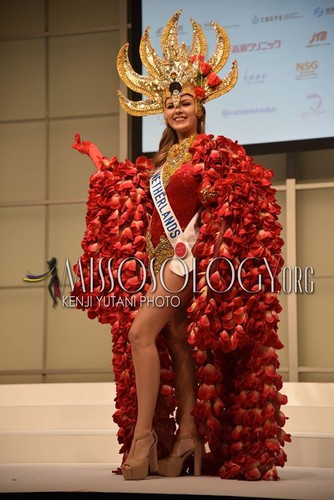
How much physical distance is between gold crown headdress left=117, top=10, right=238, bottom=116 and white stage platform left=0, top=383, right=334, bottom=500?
1.38 meters

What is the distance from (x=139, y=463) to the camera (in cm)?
286

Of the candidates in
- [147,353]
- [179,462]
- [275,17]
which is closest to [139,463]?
[179,462]

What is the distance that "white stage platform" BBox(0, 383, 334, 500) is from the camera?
2576 millimetres

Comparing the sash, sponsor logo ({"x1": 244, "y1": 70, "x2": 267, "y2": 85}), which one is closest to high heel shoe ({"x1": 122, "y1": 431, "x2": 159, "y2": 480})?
the sash

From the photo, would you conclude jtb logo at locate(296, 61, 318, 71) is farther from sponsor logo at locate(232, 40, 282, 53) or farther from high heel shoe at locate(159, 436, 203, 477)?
high heel shoe at locate(159, 436, 203, 477)

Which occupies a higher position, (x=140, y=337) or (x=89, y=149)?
(x=89, y=149)

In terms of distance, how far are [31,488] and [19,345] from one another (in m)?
3.53

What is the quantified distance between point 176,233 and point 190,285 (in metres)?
0.19

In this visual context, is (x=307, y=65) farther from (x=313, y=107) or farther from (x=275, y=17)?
(x=275, y=17)

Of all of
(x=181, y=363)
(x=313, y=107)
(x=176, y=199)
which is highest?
(x=313, y=107)

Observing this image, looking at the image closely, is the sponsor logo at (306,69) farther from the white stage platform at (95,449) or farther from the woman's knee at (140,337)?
the woman's knee at (140,337)

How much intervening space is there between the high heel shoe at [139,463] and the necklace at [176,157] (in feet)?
2.94

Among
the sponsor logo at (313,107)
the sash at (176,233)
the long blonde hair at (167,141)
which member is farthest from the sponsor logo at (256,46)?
the sash at (176,233)

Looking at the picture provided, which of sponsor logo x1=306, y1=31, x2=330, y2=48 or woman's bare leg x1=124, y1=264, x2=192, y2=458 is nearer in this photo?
woman's bare leg x1=124, y1=264, x2=192, y2=458
